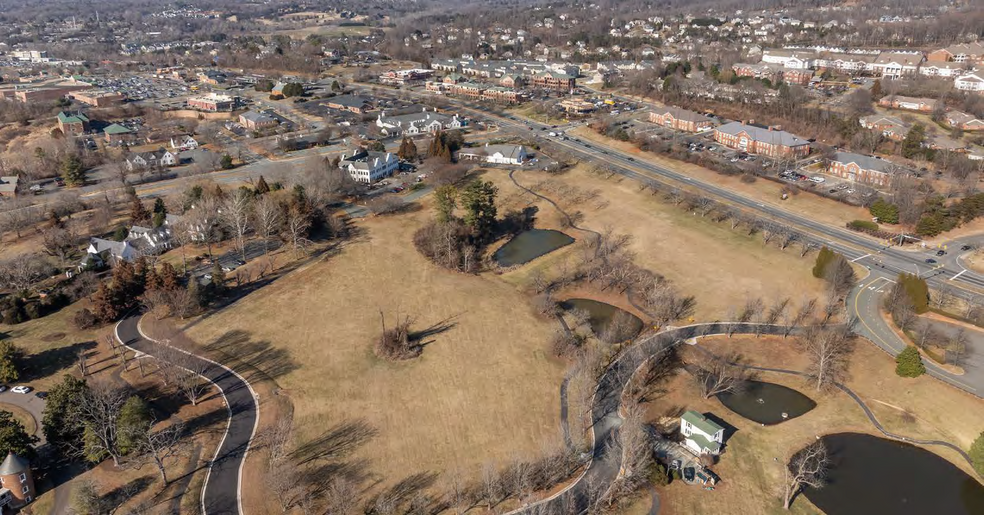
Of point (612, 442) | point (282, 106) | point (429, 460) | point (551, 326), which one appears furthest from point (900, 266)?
point (282, 106)

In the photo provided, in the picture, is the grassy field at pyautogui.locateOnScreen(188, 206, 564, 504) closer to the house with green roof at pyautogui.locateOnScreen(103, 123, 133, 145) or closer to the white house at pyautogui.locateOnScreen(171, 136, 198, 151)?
the white house at pyautogui.locateOnScreen(171, 136, 198, 151)

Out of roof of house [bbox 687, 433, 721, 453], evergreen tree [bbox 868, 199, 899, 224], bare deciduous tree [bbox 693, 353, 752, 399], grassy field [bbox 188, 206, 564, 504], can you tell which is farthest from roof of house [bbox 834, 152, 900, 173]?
roof of house [bbox 687, 433, 721, 453]

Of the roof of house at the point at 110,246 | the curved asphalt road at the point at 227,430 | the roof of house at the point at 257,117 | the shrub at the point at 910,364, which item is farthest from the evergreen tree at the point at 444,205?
the roof of house at the point at 257,117

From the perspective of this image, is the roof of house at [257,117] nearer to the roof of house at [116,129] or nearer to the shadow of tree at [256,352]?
the roof of house at [116,129]

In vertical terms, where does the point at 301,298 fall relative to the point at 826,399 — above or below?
above

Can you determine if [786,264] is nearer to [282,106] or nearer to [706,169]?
[706,169]

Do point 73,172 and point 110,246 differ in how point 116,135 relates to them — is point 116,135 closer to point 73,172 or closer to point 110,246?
point 73,172
